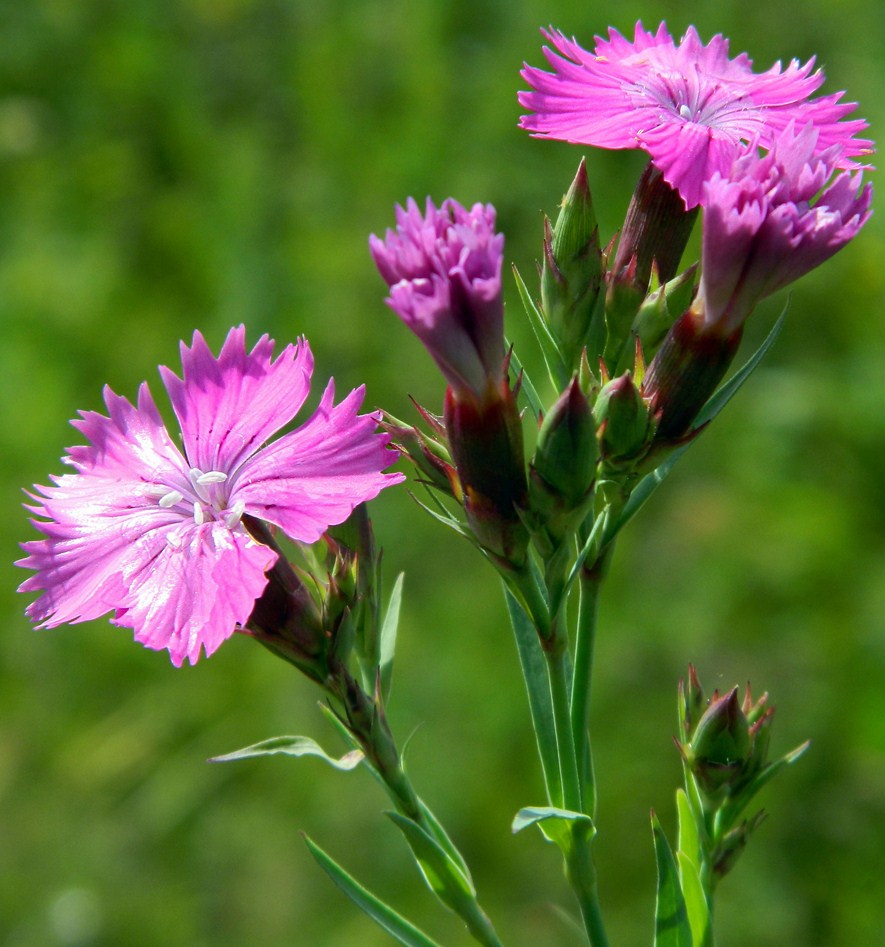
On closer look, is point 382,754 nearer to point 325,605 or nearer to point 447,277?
point 325,605

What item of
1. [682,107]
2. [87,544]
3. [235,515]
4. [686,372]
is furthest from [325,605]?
[682,107]

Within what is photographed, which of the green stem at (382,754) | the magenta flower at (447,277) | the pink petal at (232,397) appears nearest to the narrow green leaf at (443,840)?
the green stem at (382,754)

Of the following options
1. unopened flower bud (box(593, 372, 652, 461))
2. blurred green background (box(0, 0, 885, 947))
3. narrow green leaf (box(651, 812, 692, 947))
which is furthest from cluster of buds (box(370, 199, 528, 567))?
blurred green background (box(0, 0, 885, 947))

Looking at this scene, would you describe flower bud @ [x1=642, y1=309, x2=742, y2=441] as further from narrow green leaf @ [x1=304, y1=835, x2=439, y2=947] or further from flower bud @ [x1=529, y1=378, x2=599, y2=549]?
narrow green leaf @ [x1=304, y1=835, x2=439, y2=947]

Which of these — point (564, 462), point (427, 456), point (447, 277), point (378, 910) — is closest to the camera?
point (447, 277)

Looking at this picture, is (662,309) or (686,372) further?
(662,309)

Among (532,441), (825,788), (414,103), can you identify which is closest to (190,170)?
(414,103)

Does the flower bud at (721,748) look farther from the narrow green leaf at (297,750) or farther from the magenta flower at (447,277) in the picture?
the magenta flower at (447,277)

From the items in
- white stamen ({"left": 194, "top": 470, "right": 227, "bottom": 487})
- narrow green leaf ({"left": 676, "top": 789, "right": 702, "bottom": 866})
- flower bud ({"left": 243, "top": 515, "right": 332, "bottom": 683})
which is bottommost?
narrow green leaf ({"left": 676, "top": 789, "right": 702, "bottom": 866})
